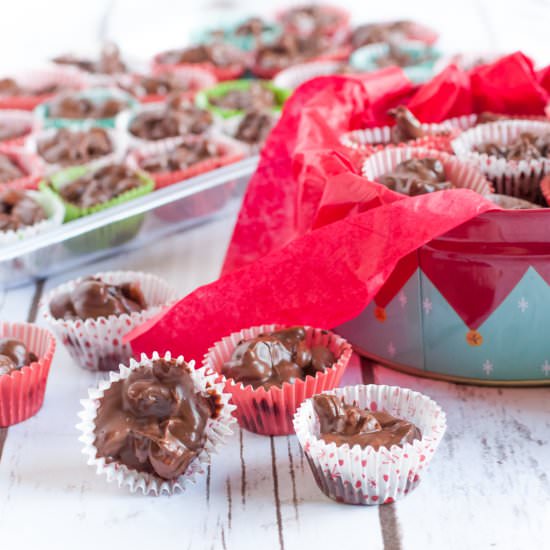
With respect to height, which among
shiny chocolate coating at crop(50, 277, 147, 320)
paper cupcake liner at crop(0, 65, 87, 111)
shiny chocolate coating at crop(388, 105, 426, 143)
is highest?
shiny chocolate coating at crop(388, 105, 426, 143)

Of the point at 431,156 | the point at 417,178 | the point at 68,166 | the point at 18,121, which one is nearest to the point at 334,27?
the point at 18,121

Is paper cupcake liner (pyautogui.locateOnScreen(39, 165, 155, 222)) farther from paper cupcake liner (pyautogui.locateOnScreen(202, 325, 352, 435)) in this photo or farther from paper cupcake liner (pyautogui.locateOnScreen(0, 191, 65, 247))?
paper cupcake liner (pyautogui.locateOnScreen(202, 325, 352, 435))

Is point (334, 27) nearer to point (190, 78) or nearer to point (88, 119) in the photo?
point (190, 78)

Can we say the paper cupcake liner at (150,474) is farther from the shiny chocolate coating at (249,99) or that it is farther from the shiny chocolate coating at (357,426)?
the shiny chocolate coating at (249,99)

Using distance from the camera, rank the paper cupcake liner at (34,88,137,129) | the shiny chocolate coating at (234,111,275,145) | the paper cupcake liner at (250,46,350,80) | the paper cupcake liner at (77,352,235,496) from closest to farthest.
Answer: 1. the paper cupcake liner at (77,352,235,496)
2. the shiny chocolate coating at (234,111,275,145)
3. the paper cupcake liner at (34,88,137,129)
4. the paper cupcake liner at (250,46,350,80)

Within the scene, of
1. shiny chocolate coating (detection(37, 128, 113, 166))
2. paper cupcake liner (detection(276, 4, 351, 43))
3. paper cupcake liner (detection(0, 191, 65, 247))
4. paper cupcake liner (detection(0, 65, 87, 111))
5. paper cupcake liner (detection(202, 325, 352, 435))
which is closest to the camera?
paper cupcake liner (detection(202, 325, 352, 435))

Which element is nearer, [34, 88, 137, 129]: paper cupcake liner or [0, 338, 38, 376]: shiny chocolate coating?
[0, 338, 38, 376]: shiny chocolate coating

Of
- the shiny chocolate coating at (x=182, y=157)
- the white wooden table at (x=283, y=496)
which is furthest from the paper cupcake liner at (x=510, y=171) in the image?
the shiny chocolate coating at (x=182, y=157)

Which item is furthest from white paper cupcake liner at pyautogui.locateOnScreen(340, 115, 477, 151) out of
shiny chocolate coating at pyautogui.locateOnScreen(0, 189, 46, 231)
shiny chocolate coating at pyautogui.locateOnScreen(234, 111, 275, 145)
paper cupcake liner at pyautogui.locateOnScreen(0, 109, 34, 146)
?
paper cupcake liner at pyautogui.locateOnScreen(0, 109, 34, 146)
